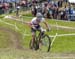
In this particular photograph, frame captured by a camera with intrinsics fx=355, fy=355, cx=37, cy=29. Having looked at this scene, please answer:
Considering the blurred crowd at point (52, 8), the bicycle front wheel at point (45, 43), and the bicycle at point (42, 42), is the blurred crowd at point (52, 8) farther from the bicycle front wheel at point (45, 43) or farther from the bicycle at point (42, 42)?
the bicycle front wheel at point (45, 43)

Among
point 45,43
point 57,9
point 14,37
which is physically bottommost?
point 14,37

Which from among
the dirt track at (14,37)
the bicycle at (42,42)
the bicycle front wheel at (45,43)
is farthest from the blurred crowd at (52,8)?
the bicycle front wheel at (45,43)

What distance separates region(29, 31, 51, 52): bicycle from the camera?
16098 mm

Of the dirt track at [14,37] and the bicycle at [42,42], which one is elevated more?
the bicycle at [42,42]

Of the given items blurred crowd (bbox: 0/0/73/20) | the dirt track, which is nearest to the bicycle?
the dirt track

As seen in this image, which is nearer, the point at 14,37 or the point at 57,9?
the point at 14,37

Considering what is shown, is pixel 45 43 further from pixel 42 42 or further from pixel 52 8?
pixel 52 8

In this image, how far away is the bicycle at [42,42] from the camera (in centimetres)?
1610

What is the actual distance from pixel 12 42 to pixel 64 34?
501 centimetres

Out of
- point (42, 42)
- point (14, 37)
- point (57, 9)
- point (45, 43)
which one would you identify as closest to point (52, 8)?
point (57, 9)

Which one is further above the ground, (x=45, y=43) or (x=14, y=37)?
(x=45, y=43)

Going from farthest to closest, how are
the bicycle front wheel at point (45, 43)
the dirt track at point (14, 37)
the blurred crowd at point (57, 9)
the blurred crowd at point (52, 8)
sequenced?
the blurred crowd at point (52, 8) < the blurred crowd at point (57, 9) < the dirt track at point (14, 37) < the bicycle front wheel at point (45, 43)

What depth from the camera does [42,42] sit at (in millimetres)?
16578

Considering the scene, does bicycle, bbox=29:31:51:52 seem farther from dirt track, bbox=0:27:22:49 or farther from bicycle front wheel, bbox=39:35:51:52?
dirt track, bbox=0:27:22:49
